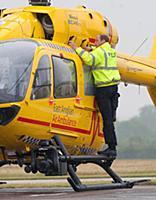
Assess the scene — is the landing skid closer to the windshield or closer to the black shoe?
the black shoe

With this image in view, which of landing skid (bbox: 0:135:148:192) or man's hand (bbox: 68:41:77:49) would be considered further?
man's hand (bbox: 68:41:77:49)

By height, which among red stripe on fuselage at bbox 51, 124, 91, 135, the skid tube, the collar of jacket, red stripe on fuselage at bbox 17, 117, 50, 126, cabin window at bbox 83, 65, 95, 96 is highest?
the collar of jacket

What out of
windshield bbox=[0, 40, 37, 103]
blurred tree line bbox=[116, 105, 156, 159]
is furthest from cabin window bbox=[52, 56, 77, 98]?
blurred tree line bbox=[116, 105, 156, 159]

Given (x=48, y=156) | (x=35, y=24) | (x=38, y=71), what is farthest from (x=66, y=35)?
(x=48, y=156)

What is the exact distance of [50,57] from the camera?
12.9 metres

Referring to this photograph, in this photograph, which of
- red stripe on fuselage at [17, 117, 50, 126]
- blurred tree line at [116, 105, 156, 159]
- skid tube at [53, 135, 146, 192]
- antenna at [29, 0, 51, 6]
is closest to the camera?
red stripe on fuselage at [17, 117, 50, 126]

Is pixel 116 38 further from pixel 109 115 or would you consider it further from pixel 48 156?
pixel 48 156

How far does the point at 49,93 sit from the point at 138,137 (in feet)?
68.7

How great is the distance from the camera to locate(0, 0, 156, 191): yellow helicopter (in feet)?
40.8

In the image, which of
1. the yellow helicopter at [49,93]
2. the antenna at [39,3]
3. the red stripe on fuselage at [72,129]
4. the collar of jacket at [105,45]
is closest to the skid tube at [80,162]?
the yellow helicopter at [49,93]

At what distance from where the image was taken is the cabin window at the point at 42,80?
41.0 ft

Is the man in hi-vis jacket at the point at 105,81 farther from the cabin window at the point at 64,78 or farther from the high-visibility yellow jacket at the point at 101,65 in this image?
the cabin window at the point at 64,78

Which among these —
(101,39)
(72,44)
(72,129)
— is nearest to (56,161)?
(72,129)

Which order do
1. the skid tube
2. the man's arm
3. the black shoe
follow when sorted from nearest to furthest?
the skid tube, the man's arm, the black shoe
